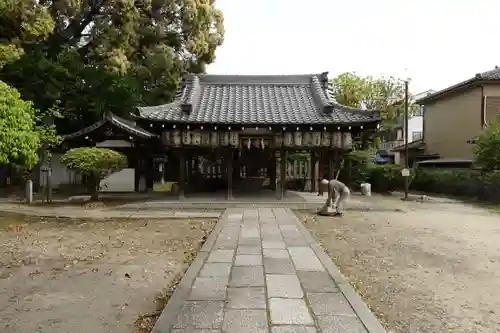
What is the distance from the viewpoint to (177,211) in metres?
12.7

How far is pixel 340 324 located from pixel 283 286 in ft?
3.94

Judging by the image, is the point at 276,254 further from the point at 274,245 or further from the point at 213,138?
the point at 213,138

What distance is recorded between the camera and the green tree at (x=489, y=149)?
16.5 m

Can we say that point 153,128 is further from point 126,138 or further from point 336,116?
point 336,116

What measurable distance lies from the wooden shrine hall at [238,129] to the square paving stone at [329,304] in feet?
31.8

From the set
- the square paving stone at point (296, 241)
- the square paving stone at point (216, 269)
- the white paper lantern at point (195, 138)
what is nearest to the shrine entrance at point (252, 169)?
the white paper lantern at point (195, 138)

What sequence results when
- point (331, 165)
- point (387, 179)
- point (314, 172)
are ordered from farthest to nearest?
point (387, 179) → point (314, 172) → point (331, 165)

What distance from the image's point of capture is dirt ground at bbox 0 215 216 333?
3.98 meters

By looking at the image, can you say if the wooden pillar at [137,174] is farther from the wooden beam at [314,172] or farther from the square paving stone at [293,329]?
the square paving stone at [293,329]

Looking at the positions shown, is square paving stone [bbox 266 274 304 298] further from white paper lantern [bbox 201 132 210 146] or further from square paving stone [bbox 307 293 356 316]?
white paper lantern [bbox 201 132 210 146]

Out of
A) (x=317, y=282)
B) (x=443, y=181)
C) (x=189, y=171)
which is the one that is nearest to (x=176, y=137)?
(x=189, y=171)

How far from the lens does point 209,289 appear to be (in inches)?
182

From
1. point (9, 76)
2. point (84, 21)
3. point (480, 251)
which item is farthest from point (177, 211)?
point (84, 21)

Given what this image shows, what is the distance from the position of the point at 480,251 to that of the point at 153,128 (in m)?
10.7
